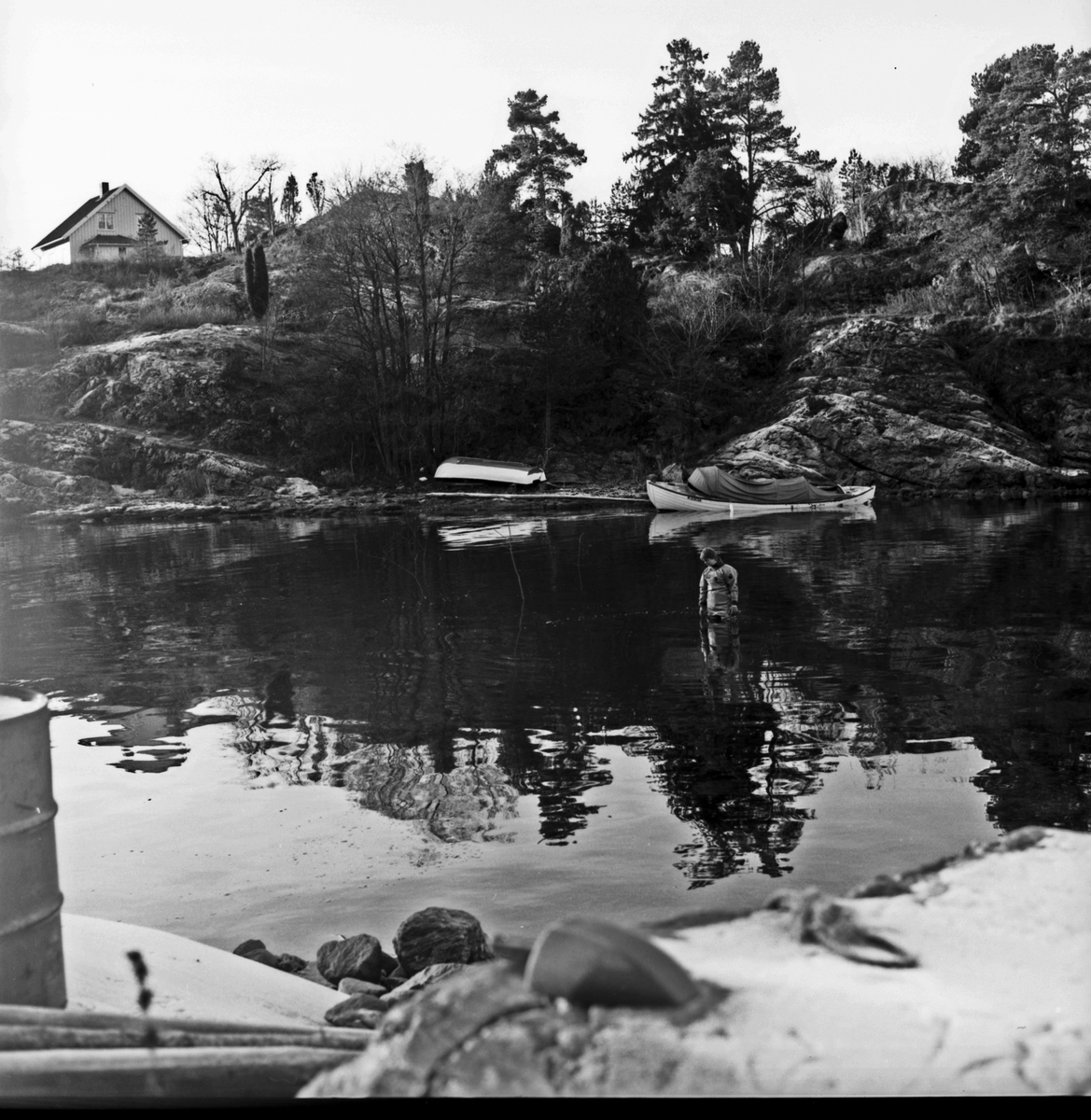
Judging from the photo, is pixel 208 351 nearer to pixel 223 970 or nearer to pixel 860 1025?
pixel 223 970

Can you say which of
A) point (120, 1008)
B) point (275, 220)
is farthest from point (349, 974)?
point (275, 220)

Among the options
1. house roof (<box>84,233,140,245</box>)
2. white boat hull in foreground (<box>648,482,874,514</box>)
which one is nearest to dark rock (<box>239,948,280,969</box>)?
white boat hull in foreground (<box>648,482,874,514</box>)

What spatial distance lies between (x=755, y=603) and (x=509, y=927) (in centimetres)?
1336

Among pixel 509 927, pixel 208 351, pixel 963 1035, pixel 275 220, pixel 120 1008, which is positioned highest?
pixel 275 220

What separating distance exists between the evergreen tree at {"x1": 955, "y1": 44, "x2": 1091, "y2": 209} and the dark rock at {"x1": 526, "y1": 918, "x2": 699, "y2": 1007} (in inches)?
1784

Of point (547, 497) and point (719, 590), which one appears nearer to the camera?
point (719, 590)

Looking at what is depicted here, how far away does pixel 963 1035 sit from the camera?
248 centimetres

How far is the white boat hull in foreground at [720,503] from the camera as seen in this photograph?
1667 inches

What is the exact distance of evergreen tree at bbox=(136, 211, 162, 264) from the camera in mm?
77406

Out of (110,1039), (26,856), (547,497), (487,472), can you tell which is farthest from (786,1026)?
(487,472)

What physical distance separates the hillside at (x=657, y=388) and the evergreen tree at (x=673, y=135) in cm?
748

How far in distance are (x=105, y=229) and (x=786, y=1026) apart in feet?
290

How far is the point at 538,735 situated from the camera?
1197cm

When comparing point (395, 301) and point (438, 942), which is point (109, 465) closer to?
point (395, 301)
